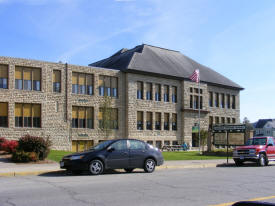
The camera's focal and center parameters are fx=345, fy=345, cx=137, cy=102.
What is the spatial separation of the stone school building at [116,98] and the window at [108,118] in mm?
113

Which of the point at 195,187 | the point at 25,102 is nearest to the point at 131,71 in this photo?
the point at 25,102

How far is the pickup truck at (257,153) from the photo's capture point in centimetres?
1992

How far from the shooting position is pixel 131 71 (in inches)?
1547

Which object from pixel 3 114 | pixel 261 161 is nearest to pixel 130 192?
pixel 261 161

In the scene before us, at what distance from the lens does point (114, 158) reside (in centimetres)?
1480

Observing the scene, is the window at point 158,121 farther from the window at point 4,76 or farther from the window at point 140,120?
the window at point 4,76

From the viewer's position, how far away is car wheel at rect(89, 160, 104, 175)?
46.5 feet

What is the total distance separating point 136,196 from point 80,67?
1141 inches

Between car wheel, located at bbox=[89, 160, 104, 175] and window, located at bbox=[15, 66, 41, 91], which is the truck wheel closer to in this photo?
car wheel, located at bbox=[89, 160, 104, 175]

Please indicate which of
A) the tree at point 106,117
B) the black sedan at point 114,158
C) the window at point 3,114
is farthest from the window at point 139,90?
the black sedan at point 114,158

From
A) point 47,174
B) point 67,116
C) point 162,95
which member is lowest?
point 47,174

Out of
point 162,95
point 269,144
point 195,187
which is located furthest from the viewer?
point 162,95

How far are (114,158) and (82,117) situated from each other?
22.5 m

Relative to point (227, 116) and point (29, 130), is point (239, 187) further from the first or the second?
point (227, 116)
